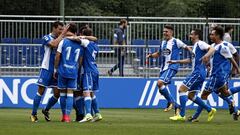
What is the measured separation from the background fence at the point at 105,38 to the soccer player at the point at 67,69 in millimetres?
6970

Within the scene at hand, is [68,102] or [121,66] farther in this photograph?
[121,66]

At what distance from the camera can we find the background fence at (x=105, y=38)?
27.2 metres

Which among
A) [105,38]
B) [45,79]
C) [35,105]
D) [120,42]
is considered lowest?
[35,105]

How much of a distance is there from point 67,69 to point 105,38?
12472 mm

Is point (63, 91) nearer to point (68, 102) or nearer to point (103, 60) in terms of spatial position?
point (68, 102)

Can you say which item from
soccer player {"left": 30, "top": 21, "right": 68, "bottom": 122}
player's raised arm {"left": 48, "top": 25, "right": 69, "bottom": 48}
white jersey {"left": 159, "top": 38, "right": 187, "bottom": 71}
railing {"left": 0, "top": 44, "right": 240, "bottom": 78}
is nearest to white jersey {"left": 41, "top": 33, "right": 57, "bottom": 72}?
soccer player {"left": 30, "top": 21, "right": 68, "bottom": 122}

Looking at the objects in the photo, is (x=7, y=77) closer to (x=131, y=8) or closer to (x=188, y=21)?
(x=188, y=21)

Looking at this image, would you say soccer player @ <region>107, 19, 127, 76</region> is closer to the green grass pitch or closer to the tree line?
the tree line

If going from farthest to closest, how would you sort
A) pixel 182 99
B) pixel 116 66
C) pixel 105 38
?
pixel 105 38 → pixel 116 66 → pixel 182 99

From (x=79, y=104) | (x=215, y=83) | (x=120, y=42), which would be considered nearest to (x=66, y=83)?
(x=79, y=104)

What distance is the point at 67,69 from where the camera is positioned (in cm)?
1867

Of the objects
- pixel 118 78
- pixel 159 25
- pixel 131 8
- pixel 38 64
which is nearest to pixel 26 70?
pixel 38 64

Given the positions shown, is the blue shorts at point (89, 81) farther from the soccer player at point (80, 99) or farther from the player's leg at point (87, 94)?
the soccer player at point (80, 99)

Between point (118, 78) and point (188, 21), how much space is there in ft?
23.0
